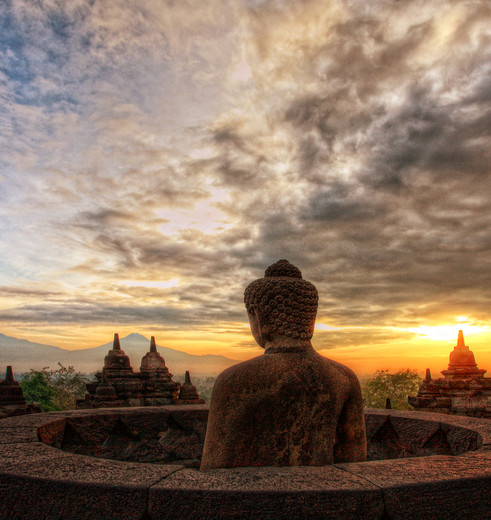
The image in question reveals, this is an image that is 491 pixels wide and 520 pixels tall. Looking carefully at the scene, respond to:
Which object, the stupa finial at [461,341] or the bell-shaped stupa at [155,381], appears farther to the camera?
the bell-shaped stupa at [155,381]

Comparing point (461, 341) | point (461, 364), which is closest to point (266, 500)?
point (461, 364)

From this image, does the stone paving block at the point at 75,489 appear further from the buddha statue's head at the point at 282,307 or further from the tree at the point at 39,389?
the tree at the point at 39,389

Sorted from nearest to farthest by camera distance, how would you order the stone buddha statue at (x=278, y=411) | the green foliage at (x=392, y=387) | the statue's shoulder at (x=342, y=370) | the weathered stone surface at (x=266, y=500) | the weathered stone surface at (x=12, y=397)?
1. the weathered stone surface at (x=266, y=500)
2. the stone buddha statue at (x=278, y=411)
3. the statue's shoulder at (x=342, y=370)
4. the weathered stone surface at (x=12, y=397)
5. the green foliage at (x=392, y=387)

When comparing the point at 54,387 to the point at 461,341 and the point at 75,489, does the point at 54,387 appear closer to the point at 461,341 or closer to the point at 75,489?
the point at 461,341

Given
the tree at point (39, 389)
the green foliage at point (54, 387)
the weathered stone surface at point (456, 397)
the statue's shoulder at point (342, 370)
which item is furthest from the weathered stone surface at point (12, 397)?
the tree at point (39, 389)

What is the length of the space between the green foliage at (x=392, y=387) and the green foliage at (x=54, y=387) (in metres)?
21.6

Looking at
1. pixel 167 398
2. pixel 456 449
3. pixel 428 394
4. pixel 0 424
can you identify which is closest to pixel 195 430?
pixel 0 424

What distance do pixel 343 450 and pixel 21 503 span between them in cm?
206

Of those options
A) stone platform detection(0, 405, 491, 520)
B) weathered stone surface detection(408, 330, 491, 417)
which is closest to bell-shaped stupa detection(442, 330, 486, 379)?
weathered stone surface detection(408, 330, 491, 417)

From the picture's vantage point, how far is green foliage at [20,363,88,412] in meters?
25.2

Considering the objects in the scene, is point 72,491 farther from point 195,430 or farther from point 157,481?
point 195,430

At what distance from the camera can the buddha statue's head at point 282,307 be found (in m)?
3.01

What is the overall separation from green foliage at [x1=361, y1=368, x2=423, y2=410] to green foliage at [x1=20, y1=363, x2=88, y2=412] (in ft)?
70.7

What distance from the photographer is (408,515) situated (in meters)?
1.89
